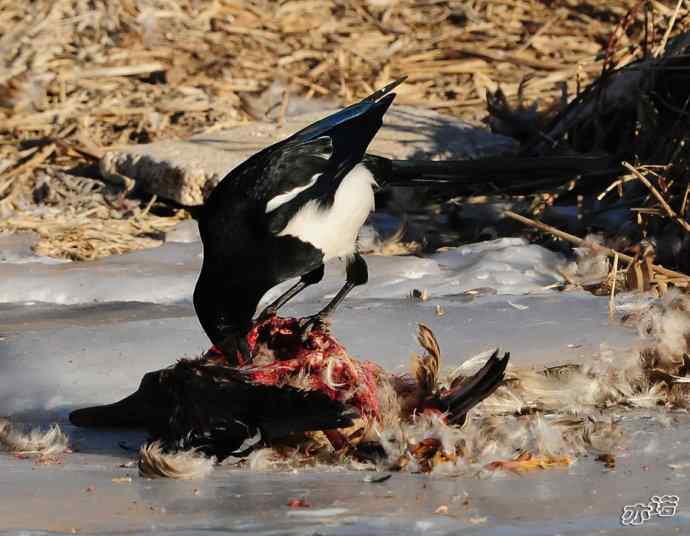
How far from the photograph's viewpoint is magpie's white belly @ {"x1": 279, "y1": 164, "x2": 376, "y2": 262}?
12.6 feet

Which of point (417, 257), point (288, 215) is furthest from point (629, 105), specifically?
point (288, 215)

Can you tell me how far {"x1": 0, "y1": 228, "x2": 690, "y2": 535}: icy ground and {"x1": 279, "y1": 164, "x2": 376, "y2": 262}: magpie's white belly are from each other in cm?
24

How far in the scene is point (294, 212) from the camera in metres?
3.77

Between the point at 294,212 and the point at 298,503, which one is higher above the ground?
the point at 294,212

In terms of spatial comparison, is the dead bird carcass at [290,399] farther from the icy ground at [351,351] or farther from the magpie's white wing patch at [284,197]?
the magpie's white wing patch at [284,197]

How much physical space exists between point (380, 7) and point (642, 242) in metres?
3.61

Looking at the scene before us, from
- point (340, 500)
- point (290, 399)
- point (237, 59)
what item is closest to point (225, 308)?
point (290, 399)

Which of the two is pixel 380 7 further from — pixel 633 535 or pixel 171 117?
pixel 633 535

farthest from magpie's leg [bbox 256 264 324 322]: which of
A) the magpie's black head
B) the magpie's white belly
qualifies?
the magpie's black head

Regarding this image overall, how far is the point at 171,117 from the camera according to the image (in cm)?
682

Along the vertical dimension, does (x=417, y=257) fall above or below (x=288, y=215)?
below

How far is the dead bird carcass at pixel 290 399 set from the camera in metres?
2.99

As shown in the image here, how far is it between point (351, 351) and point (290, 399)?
2.61 ft

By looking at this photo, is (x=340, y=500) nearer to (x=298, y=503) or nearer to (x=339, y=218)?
(x=298, y=503)
